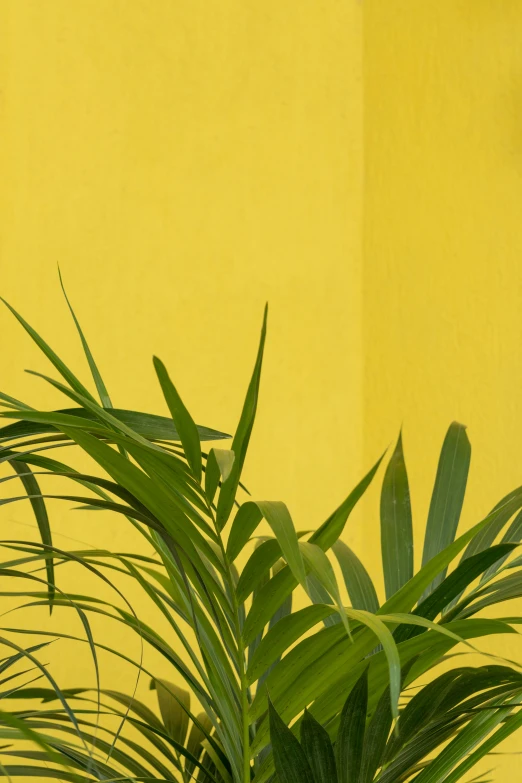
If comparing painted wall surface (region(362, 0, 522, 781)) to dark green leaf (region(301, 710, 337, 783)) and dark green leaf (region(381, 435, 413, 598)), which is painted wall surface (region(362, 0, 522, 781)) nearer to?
dark green leaf (region(381, 435, 413, 598))

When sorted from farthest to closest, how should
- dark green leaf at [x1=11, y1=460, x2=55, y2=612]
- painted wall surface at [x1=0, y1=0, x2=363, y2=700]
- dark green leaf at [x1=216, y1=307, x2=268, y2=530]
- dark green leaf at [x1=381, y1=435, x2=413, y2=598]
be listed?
painted wall surface at [x1=0, y1=0, x2=363, y2=700] < dark green leaf at [x1=381, y1=435, x2=413, y2=598] < dark green leaf at [x1=11, y1=460, x2=55, y2=612] < dark green leaf at [x1=216, y1=307, x2=268, y2=530]

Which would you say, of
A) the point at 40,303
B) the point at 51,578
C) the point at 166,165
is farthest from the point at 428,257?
the point at 51,578

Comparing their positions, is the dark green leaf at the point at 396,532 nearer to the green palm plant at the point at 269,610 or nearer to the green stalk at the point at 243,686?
the green palm plant at the point at 269,610

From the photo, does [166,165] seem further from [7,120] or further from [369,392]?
[369,392]

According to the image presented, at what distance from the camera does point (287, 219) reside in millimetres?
1564

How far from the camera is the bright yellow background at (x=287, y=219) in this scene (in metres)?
1.30

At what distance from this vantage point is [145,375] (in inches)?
53.4

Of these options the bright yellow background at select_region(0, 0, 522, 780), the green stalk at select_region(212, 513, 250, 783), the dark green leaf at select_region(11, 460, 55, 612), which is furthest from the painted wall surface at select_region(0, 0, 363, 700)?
the green stalk at select_region(212, 513, 250, 783)

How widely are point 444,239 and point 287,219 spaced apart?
272 mm

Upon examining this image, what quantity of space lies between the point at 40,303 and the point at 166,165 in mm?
320

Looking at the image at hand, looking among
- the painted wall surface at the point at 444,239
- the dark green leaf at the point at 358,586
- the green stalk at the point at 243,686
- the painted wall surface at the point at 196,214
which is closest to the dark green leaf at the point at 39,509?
the green stalk at the point at 243,686

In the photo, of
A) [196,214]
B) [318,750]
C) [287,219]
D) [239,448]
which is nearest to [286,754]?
[318,750]

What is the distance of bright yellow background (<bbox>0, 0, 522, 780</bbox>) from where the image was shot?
1.30 meters

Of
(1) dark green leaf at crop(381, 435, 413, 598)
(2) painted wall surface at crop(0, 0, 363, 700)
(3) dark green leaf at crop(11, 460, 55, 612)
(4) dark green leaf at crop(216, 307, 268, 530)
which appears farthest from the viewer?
(2) painted wall surface at crop(0, 0, 363, 700)
